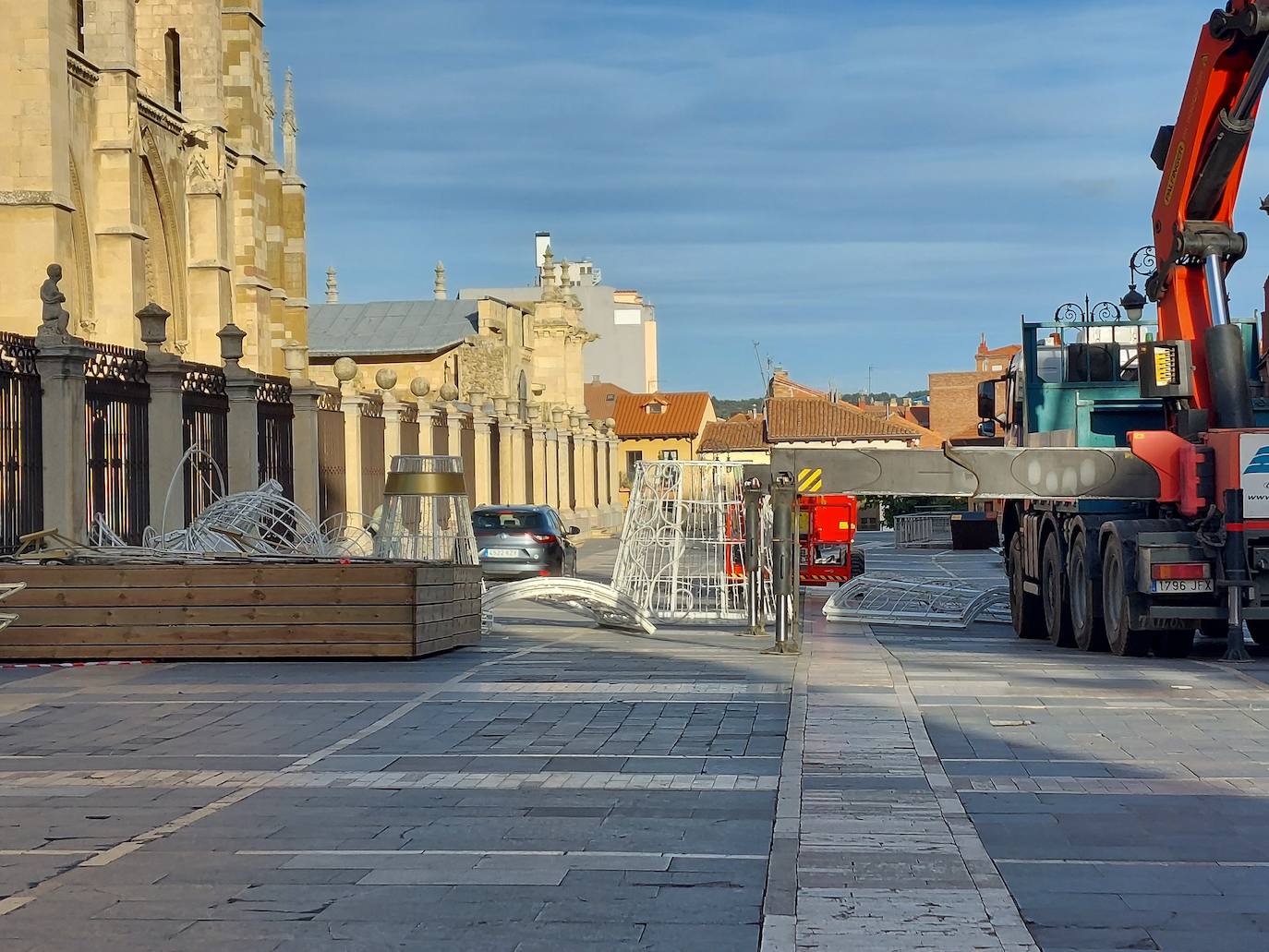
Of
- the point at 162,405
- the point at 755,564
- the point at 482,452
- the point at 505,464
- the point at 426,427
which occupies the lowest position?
the point at 755,564

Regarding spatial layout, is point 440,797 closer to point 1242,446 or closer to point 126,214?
point 1242,446

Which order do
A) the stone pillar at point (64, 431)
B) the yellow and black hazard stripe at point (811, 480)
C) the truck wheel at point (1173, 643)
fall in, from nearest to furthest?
the truck wheel at point (1173, 643)
the yellow and black hazard stripe at point (811, 480)
the stone pillar at point (64, 431)

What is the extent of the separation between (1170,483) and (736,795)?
978 centimetres

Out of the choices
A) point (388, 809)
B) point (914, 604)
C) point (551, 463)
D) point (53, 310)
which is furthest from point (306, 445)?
point (551, 463)

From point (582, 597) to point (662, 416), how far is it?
99214 millimetres

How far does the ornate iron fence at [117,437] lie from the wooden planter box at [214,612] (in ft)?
15.1

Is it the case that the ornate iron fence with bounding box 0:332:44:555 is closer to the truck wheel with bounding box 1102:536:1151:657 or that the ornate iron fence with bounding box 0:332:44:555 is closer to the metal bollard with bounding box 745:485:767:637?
the metal bollard with bounding box 745:485:767:637

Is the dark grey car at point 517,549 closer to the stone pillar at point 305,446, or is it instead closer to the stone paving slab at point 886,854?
the stone pillar at point 305,446

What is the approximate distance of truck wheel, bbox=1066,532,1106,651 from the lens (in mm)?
17141

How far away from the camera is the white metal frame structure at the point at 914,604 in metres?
22.0

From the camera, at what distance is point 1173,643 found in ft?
53.4

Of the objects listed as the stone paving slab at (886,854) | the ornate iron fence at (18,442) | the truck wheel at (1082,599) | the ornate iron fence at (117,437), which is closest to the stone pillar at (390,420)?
the ornate iron fence at (117,437)

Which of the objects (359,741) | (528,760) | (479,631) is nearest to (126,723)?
(359,741)

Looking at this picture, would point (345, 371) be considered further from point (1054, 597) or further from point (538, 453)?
point (538, 453)
